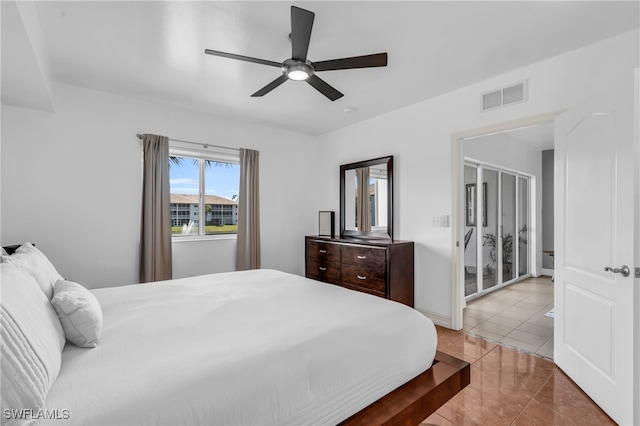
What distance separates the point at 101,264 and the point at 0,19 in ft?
7.62

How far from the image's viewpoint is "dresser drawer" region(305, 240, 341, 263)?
4137 mm

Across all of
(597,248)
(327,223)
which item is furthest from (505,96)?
(327,223)

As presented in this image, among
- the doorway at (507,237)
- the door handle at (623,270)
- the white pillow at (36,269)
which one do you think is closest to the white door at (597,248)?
the door handle at (623,270)

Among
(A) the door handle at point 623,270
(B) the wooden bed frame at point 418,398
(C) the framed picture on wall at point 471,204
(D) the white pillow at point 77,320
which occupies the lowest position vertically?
(B) the wooden bed frame at point 418,398

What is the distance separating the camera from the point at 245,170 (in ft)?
13.9

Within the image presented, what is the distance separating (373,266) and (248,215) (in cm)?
176

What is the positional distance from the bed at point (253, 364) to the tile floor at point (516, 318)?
5.57ft

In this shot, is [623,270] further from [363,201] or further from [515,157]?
[515,157]

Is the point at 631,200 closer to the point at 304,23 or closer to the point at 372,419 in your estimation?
the point at 372,419

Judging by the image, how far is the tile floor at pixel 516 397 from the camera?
1919mm

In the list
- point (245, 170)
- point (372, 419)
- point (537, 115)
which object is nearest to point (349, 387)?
point (372, 419)

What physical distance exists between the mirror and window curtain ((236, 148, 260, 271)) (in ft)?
4.01

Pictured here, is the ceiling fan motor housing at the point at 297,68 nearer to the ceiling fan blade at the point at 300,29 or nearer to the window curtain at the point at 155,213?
the ceiling fan blade at the point at 300,29

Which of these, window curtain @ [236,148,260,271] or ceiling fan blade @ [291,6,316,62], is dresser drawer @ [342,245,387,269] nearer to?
window curtain @ [236,148,260,271]
